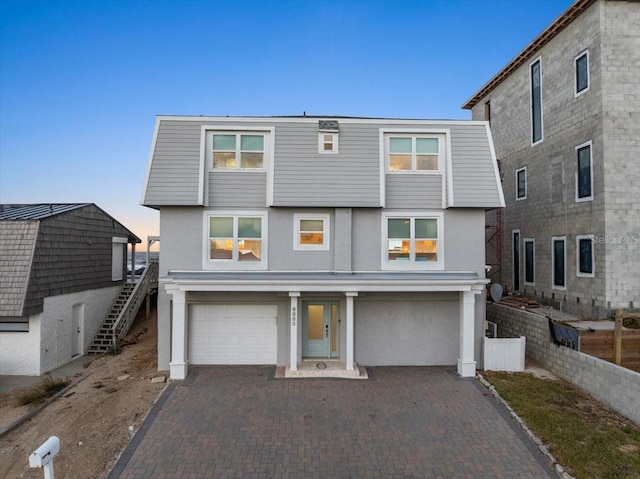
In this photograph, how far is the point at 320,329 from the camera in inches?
438

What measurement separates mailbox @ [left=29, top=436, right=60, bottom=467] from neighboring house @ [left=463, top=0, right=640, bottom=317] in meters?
15.2

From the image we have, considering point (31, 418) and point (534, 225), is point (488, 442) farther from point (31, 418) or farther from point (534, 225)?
point (534, 225)

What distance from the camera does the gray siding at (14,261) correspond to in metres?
10.4

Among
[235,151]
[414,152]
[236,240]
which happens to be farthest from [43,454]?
[414,152]

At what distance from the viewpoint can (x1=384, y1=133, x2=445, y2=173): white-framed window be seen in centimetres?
1131

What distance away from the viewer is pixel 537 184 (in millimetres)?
15492

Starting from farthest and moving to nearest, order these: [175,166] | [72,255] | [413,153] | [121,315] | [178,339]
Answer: [121,315] < [72,255] < [413,153] < [175,166] < [178,339]

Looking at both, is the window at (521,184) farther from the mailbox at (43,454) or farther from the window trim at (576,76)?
the mailbox at (43,454)

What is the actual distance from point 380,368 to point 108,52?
20.5m

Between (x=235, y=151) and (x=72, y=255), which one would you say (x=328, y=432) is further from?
(x=72, y=255)

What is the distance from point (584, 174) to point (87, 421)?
17.4 meters

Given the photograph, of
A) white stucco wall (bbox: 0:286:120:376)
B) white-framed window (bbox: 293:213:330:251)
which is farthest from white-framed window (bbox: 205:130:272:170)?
white stucco wall (bbox: 0:286:120:376)

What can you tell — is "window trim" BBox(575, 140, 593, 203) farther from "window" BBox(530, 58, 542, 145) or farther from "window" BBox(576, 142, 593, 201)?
"window" BBox(530, 58, 542, 145)

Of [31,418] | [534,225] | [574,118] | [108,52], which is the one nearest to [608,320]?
[534,225]
